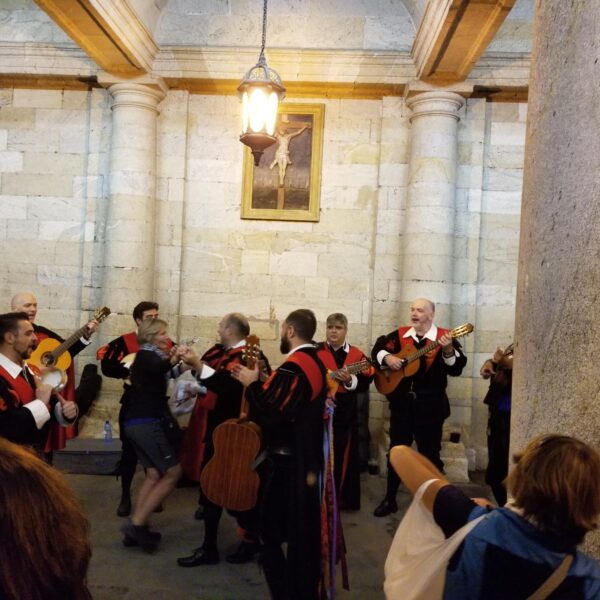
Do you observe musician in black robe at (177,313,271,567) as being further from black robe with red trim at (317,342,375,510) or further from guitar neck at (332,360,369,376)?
guitar neck at (332,360,369,376)

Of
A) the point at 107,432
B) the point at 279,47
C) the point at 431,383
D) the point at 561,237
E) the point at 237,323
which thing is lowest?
the point at 107,432

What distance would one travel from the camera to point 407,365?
19.3 feet

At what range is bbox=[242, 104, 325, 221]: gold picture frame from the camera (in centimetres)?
752

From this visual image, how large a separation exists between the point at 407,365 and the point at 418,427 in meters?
0.56

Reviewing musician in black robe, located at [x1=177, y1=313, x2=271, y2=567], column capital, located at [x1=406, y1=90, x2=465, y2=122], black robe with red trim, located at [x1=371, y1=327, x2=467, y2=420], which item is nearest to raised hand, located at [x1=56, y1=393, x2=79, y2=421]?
musician in black robe, located at [x1=177, y1=313, x2=271, y2=567]

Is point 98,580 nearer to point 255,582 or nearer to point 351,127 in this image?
point 255,582

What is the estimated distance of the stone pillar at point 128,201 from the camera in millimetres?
7285

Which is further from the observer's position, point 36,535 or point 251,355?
point 251,355

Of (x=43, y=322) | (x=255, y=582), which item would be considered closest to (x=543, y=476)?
(x=255, y=582)

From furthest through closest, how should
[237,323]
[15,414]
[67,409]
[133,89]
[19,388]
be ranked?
1. [133,89]
2. [237,323]
3. [67,409]
4. [19,388]
5. [15,414]

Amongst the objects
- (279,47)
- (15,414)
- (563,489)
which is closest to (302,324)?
(15,414)

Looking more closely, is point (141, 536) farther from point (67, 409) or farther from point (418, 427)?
point (418, 427)

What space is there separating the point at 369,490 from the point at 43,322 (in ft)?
13.9

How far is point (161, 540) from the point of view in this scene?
5004 mm
